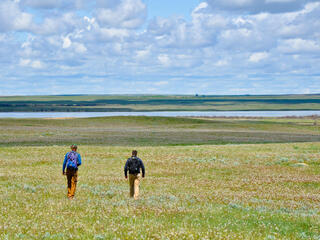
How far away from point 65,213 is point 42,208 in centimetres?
162

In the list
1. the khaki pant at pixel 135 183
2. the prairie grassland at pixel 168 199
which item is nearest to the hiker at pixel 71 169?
the prairie grassland at pixel 168 199

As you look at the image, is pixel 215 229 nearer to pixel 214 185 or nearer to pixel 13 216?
pixel 13 216

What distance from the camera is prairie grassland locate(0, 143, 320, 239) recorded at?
12664 millimetres

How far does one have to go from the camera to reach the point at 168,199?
19.5 meters

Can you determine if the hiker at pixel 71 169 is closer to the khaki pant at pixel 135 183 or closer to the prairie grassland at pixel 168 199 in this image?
the prairie grassland at pixel 168 199

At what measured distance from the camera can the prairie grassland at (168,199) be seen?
12664 mm

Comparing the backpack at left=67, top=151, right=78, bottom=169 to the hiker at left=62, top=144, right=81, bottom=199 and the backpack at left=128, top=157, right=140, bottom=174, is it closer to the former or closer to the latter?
the hiker at left=62, top=144, right=81, bottom=199

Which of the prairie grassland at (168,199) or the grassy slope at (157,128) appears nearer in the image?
the prairie grassland at (168,199)

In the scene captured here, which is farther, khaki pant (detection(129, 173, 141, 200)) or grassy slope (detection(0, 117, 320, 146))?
grassy slope (detection(0, 117, 320, 146))

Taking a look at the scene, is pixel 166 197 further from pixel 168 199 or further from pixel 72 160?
pixel 72 160

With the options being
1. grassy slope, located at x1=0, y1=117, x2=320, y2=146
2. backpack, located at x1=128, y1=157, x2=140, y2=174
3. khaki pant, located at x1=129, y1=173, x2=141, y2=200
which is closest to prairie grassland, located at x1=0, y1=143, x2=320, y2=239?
khaki pant, located at x1=129, y1=173, x2=141, y2=200

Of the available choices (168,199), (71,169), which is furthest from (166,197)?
(71,169)

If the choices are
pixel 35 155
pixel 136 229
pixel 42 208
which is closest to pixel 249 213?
pixel 136 229

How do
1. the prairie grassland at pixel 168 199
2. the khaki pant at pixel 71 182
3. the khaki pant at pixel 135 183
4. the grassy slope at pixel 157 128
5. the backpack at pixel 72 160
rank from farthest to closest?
the grassy slope at pixel 157 128
the backpack at pixel 72 160
the khaki pant at pixel 71 182
the khaki pant at pixel 135 183
the prairie grassland at pixel 168 199
